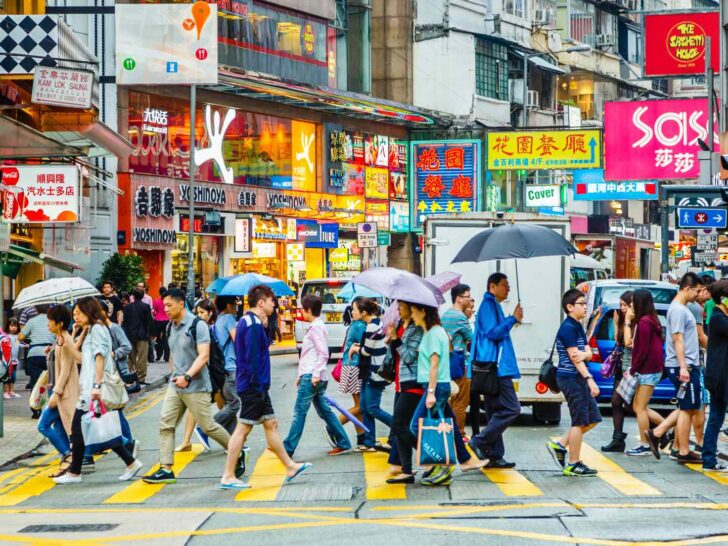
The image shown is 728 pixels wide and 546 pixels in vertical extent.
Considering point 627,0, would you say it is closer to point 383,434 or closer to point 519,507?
point 383,434

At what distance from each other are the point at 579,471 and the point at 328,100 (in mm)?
32145

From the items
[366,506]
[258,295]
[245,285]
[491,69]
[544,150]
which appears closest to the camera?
[366,506]

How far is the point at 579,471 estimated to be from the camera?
1243 centimetres

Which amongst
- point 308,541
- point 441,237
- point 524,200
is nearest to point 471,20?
point 524,200

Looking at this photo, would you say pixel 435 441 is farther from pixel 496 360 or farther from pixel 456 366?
pixel 456 366

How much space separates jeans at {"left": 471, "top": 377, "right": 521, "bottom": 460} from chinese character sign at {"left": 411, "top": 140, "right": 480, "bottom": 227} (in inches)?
Result: 1464

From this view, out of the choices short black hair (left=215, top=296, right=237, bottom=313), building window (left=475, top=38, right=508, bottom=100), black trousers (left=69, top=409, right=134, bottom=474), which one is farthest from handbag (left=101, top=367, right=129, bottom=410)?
building window (left=475, top=38, right=508, bottom=100)

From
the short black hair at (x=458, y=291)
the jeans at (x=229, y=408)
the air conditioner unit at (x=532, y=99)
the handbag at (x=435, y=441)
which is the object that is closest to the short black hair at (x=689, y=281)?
the short black hair at (x=458, y=291)

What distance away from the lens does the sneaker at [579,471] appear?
12.4 meters

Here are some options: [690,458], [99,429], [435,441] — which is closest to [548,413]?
[690,458]

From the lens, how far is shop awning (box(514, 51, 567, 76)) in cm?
5566

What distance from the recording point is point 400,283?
12094 mm

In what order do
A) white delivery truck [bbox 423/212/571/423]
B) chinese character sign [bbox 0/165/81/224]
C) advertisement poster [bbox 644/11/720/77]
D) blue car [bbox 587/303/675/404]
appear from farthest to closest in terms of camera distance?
advertisement poster [bbox 644/11/720/77] → chinese character sign [bbox 0/165/81/224] → blue car [bbox 587/303/675/404] → white delivery truck [bbox 423/212/571/423]

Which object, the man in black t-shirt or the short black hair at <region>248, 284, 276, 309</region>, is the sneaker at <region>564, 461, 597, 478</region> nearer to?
the short black hair at <region>248, 284, 276, 309</region>
